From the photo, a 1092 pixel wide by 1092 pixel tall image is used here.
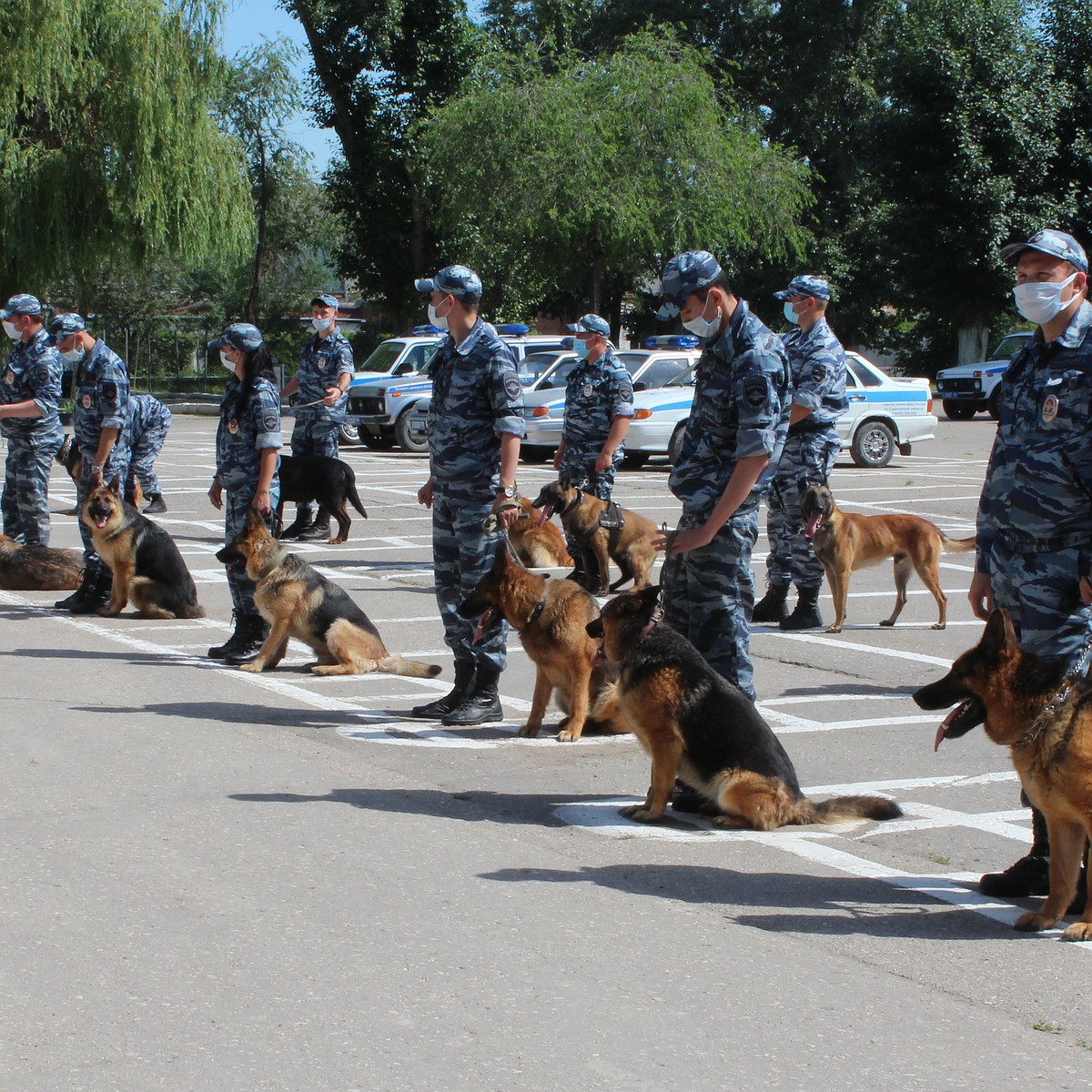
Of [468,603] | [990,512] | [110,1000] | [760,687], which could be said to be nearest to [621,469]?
[760,687]

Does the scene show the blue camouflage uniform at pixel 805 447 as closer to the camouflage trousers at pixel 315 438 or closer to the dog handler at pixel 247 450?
the dog handler at pixel 247 450

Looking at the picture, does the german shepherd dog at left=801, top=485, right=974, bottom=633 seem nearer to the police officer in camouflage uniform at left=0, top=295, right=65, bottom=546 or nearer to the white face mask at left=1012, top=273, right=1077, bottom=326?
the white face mask at left=1012, top=273, right=1077, bottom=326

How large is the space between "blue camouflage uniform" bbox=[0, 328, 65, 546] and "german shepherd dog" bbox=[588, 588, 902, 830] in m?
7.48

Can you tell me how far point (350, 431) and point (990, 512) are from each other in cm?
2431

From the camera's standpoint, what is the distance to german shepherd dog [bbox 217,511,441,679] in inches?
340

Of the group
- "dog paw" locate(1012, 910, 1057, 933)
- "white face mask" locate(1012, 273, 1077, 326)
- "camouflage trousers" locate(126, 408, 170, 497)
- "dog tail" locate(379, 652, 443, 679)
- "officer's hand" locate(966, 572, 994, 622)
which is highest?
"white face mask" locate(1012, 273, 1077, 326)

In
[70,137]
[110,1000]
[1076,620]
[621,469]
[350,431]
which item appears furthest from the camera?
[70,137]

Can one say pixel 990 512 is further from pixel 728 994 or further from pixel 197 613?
pixel 197 613

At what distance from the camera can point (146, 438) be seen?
12.7 metres

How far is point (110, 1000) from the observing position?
12.8 feet

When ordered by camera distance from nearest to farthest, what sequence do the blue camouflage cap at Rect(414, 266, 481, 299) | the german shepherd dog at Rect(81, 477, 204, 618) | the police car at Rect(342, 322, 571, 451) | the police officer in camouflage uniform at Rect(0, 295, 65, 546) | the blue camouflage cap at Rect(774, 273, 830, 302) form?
the blue camouflage cap at Rect(414, 266, 481, 299) < the blue camouflage cap at Rect(774, 273, 830, 302) < the german shepherd dog at Rect(81, 477, 204, 618) < the police officer in camouflage uniform at Rect(0, 295, 65, 546) < the police car at Rect(342, 322, 571, 451)

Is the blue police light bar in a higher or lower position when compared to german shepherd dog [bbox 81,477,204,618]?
higher

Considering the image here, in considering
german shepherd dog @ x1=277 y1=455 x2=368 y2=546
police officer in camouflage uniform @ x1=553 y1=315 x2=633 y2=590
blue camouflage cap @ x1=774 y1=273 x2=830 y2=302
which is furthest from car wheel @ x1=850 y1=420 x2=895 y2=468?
blue camouflage cap @ x1=774 y1=273 x2=830 y2=302

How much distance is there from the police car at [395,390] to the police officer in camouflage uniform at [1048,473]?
21.7 metres
